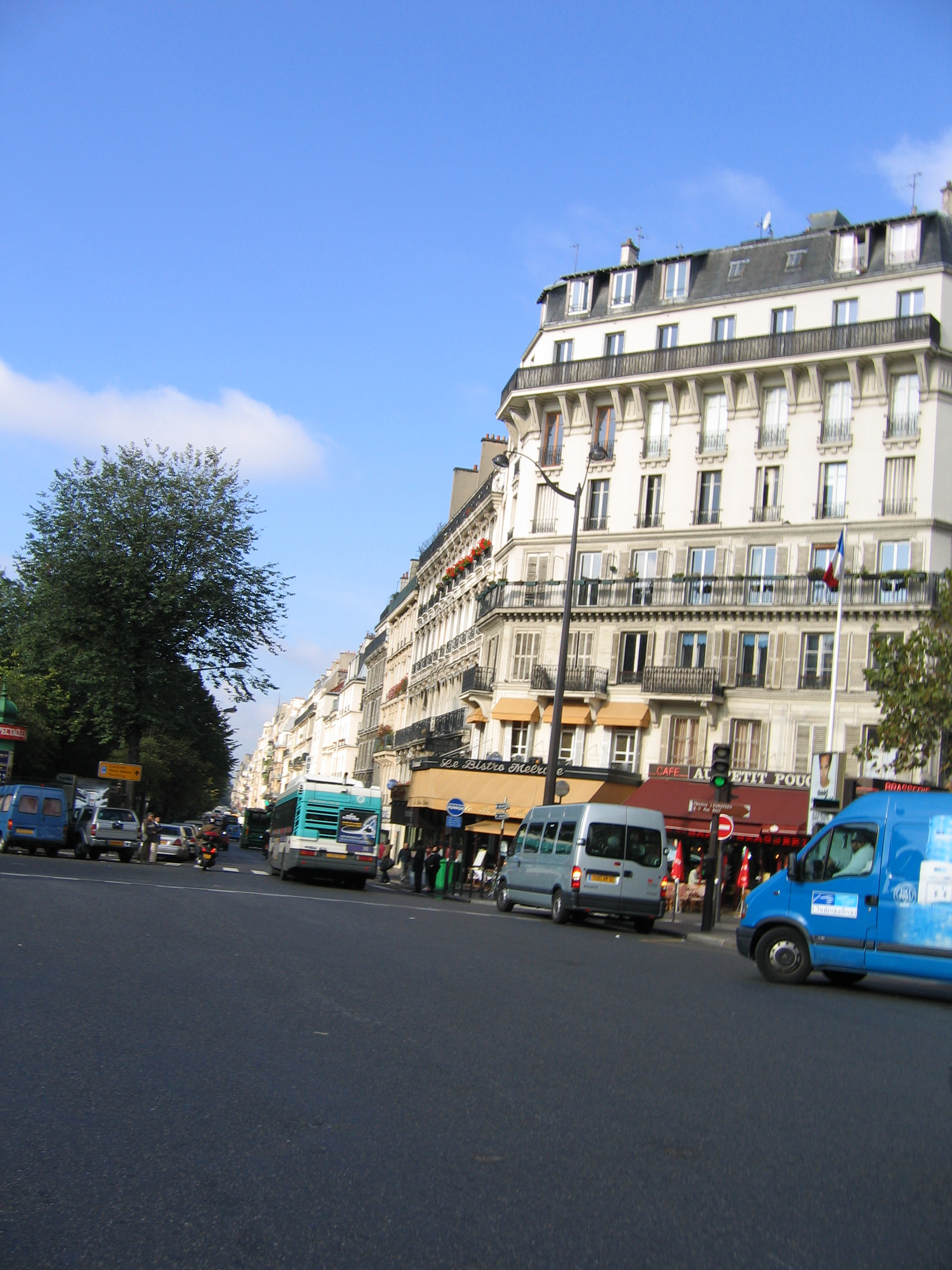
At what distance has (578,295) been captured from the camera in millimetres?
49688

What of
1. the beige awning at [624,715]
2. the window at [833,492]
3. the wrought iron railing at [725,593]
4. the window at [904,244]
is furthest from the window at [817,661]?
the window at [904,244]

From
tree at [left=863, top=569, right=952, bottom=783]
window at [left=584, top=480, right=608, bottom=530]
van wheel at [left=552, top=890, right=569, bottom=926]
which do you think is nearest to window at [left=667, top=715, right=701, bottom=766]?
window at [left=584, top=480, right=608, bottom=530]

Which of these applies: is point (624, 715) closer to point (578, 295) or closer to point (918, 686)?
point (918, 686)

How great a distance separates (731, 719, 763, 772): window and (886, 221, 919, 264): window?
16.2 metres

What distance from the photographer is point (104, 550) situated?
146ft

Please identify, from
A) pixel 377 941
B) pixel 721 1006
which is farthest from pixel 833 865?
pixel 377 941

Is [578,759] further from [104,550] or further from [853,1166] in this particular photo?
[853,1166]

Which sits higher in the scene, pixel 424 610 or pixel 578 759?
pixel 424 610

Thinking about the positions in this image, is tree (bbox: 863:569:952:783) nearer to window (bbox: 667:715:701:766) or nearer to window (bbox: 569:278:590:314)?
window (bbox: 667:715:701:766)

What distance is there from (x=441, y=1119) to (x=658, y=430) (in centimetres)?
4204

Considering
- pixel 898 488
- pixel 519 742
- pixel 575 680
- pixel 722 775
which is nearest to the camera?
pixel 722 775

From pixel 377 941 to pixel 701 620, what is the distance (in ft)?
96.4

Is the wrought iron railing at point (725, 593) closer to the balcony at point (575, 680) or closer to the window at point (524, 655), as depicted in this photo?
the window at point (524, 655)

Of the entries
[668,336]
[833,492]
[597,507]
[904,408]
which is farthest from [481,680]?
[904,408]
